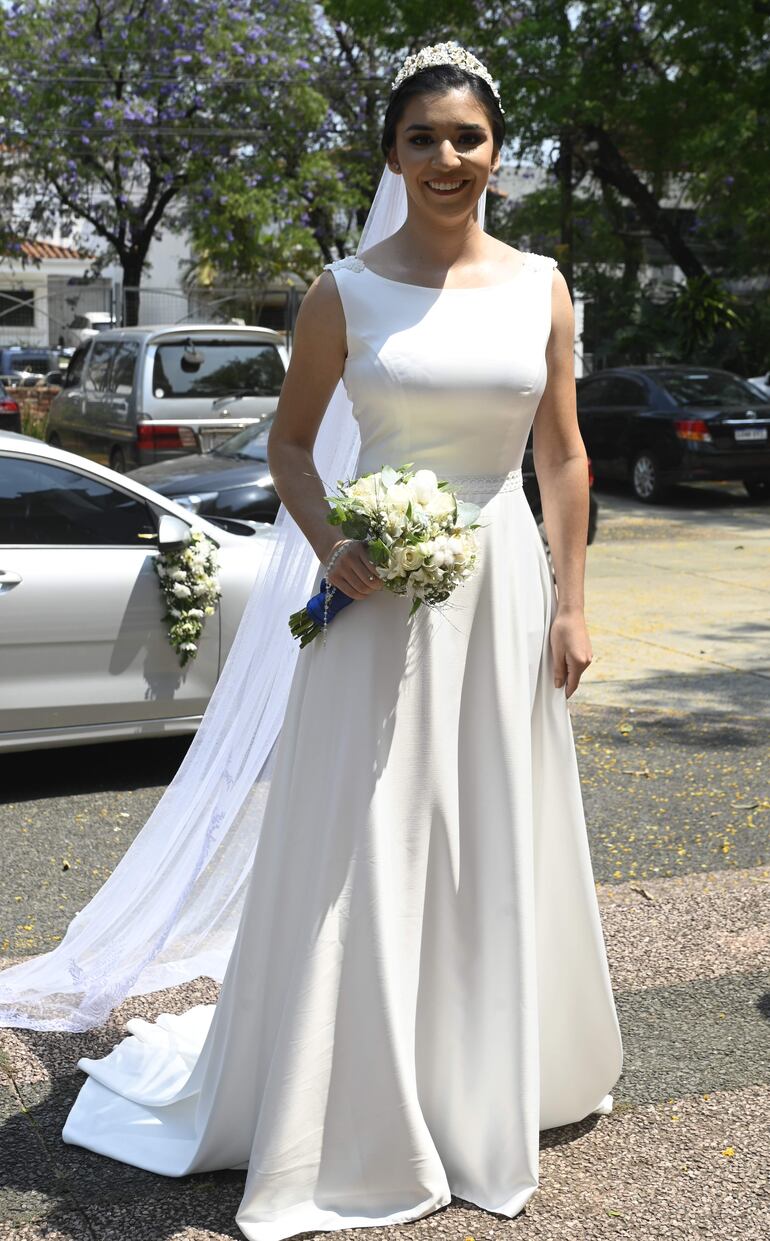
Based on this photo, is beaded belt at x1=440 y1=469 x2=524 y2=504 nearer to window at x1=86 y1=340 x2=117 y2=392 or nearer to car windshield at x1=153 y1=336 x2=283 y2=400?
car windshield at x1=153 y1=336 x2=283 y2=400

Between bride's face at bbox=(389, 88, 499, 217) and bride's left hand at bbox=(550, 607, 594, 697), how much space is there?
91 cm

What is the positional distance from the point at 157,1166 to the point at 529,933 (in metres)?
0.98

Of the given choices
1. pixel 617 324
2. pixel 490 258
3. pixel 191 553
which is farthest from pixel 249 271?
pixel 490 258

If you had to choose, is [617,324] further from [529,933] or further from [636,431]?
[529,933]

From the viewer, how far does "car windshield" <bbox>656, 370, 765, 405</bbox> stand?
60.2ft

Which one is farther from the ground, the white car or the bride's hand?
the bride's hand

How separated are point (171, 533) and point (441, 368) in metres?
3.56

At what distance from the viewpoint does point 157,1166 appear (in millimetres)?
3248

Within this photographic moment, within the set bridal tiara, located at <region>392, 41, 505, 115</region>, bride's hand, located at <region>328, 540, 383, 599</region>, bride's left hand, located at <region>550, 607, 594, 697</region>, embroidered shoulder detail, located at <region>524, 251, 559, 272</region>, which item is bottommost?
bride's left hand, located at <region>550, 607, 594, 697</region>

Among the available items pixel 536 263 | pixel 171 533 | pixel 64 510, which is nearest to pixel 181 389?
pixel 64 510

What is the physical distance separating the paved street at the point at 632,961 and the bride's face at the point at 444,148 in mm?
2115

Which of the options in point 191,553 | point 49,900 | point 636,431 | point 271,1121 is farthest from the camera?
point 636,431

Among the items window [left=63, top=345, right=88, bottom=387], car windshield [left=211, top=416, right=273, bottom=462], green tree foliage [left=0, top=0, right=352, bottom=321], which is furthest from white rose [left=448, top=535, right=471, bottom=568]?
green tree foliage [left=0, top=0, right=352, bottom=321]

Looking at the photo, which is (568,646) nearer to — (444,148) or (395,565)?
(395,565)
